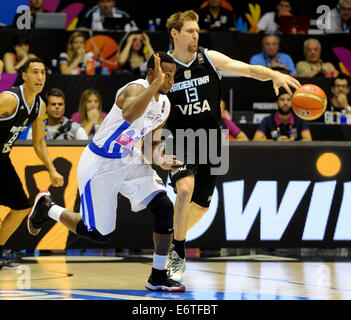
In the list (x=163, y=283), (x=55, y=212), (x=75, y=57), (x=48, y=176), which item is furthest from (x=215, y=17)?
(x=163, y=283)

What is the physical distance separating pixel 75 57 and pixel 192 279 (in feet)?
18.8

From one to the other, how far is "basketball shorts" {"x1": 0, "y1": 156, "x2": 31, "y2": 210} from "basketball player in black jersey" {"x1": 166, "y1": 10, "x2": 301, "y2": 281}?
1.68 metres

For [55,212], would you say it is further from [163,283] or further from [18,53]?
[18,53]

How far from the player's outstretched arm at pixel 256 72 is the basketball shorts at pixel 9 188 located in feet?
7.65

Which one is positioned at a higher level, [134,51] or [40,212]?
Answer: [134,51]

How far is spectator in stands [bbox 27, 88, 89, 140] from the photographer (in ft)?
30.6

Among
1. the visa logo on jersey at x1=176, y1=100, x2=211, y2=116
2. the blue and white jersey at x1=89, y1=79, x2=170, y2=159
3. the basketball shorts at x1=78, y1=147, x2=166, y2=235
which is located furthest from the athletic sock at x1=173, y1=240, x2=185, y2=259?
the visa logo on jersey at x1=176, y1=100, x2=211, y2=116

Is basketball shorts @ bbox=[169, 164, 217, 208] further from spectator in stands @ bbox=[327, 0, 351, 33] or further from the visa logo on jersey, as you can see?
spectator in stands @ bbox=[327, 0, 351, 33]

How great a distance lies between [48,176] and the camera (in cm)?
845

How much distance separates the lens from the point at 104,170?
20.1ft

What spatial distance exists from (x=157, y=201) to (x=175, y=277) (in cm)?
87

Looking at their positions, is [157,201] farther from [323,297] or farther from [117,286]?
[323,297]

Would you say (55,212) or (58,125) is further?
(58,125)

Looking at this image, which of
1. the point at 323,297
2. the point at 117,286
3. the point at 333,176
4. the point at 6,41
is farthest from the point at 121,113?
the point at 6,41
